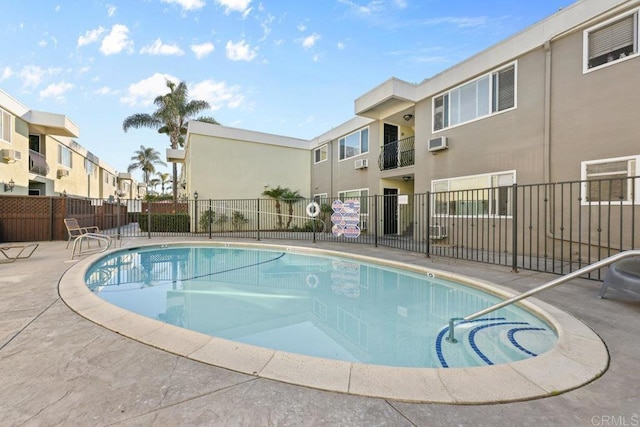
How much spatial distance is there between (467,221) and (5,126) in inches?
713

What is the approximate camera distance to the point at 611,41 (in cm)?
638

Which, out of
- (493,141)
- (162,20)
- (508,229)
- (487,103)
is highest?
(162,20)

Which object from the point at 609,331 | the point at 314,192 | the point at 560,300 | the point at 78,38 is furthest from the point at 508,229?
the point at 78,38

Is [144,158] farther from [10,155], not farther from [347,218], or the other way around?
[347,218]

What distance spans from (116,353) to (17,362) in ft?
2.33

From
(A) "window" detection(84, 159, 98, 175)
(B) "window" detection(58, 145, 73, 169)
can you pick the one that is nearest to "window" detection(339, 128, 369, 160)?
(B) "window" detection(58, 145, 73, 169)

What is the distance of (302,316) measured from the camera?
439 cm

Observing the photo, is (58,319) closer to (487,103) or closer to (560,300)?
(560,300)

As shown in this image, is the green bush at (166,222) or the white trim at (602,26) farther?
the green bush at (166,222)

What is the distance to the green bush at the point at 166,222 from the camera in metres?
14.8

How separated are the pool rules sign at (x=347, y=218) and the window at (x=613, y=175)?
621 cm

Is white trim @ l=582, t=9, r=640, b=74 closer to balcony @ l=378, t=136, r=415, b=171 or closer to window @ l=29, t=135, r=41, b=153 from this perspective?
balcony @ l=378, t=136, r=415, b=171

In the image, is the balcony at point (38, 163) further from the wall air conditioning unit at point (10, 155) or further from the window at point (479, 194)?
the window at point (479, 194)

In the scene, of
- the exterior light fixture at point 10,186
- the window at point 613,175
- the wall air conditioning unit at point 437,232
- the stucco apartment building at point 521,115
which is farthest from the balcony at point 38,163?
the window at point 613,175
